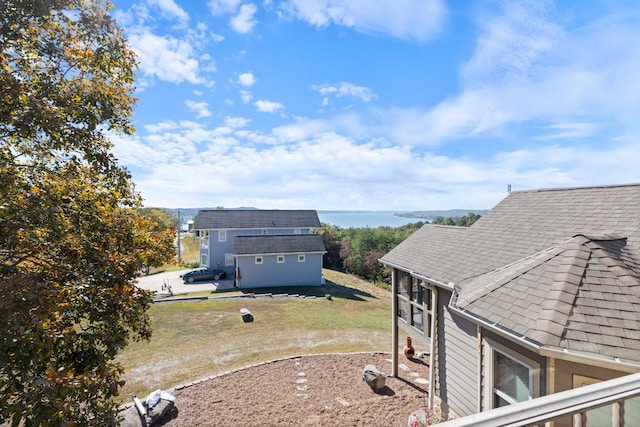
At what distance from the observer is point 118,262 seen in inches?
180

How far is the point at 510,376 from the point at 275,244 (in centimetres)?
2369

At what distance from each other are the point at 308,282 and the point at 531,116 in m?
21.5

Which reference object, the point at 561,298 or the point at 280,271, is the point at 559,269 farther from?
the point at 280,271

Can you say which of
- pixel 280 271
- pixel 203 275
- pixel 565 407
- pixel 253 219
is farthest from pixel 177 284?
pixel 565 407

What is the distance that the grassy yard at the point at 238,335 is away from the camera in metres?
10.6

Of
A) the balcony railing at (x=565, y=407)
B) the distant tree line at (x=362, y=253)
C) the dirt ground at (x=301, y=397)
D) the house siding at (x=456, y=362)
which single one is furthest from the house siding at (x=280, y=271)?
the balcony railing at (x=565, y=407)

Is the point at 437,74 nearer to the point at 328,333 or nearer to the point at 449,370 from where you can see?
the point at 449,370

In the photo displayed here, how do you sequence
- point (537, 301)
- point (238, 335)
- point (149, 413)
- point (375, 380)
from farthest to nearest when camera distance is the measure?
point (238, 335)
point (375, 380)
point (149, 413)
point (537, 301)

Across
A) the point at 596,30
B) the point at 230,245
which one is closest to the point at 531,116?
the point at 596,30

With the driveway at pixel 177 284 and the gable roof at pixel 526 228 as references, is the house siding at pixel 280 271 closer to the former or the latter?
the driveway at pixel 177 284

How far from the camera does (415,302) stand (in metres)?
10.3

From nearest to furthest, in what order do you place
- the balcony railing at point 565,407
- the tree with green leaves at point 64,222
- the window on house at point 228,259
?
the balcony railing at point 565,407 → the tree with green leaves at point 64,222 → the window on house at point 228,259

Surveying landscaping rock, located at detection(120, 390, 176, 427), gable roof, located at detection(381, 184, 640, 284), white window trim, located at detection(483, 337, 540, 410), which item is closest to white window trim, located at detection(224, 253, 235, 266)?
landscaping rock, located at detection(120, 390, 176, 427)

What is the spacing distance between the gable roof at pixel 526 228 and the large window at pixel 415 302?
0.80 m
